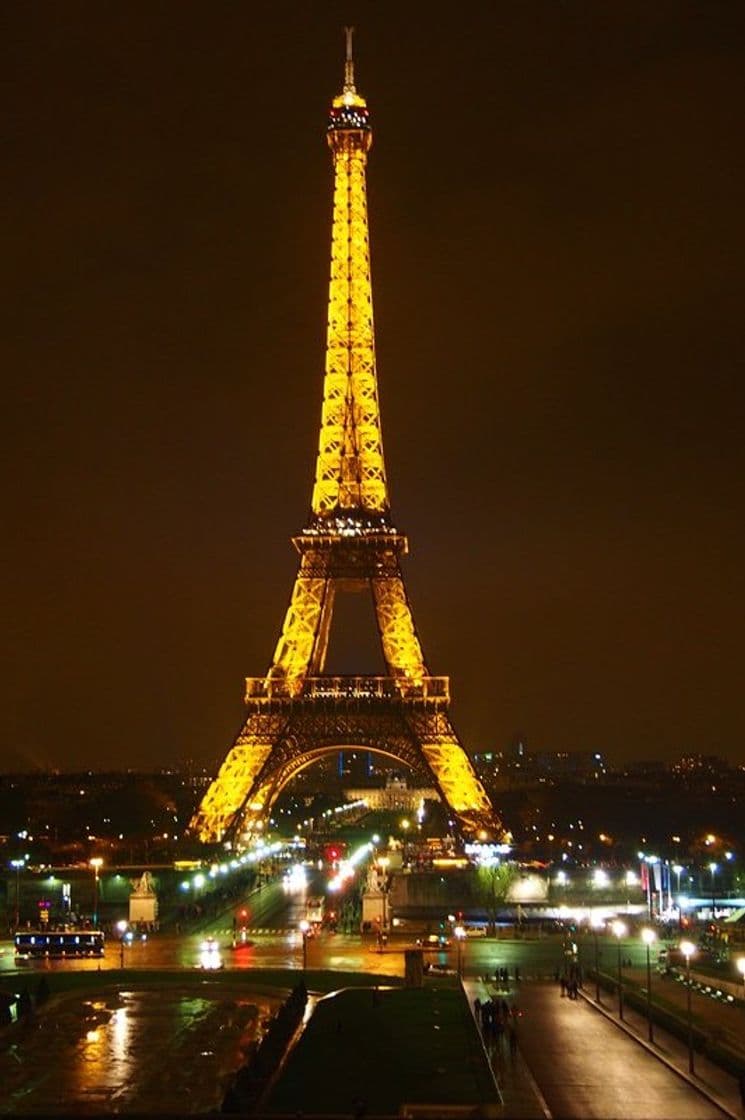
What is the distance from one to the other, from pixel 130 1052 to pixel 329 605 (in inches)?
1919

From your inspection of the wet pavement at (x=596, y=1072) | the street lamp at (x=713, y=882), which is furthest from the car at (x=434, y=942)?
the street lamp at (x=713, y=882)

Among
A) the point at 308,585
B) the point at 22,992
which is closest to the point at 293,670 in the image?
the point at 308,585

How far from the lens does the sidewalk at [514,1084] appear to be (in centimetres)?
2519

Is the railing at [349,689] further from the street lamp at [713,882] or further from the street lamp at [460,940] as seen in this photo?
the street lamp at [460,940]

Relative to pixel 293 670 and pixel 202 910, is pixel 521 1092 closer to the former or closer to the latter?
pixel 202 910

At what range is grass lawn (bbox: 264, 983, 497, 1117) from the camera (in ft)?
86.1

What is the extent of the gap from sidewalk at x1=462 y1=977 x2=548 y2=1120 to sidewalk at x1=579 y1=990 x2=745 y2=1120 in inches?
114

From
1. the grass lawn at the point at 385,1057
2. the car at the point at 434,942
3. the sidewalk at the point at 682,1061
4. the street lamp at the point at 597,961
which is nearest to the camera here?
the grass lawn at the point at 385,1057

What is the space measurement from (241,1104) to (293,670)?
177 ft

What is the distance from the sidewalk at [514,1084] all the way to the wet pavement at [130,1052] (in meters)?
4.99

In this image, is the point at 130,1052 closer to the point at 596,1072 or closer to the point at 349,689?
the point at 596,1072

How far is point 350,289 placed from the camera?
80000mm

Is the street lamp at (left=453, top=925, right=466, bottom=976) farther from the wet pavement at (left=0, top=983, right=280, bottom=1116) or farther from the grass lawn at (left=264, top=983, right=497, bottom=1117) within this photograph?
the wet pavement at (left=0, top=983, right=280, bottom=1116)

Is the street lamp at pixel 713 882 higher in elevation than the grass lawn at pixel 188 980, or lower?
higher
